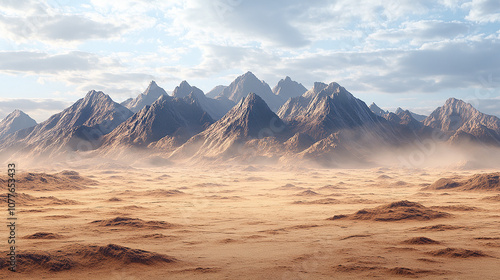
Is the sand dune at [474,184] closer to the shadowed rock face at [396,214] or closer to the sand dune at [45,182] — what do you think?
the shadowed rock face at [396,214]

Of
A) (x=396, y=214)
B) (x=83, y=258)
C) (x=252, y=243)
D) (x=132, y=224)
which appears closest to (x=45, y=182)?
(x=132, y=224)

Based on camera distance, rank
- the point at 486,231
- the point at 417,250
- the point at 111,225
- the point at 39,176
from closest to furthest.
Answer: the point at 417,250
the point at 486,231
the point at 111,225
the point at 39,176

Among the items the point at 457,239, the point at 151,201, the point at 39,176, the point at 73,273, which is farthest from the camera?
the point at 39,176

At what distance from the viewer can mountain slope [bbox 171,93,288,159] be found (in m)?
166

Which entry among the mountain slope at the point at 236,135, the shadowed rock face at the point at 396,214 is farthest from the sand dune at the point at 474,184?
the mountain slope at the point at 236,135

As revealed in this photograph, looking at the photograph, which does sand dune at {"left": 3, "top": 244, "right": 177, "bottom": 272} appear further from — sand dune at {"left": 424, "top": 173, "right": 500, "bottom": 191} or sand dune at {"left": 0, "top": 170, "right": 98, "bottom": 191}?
sand dune at {"left": 424, "top": 173, "right": 500, "bottom": 191}

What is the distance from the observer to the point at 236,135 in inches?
6939

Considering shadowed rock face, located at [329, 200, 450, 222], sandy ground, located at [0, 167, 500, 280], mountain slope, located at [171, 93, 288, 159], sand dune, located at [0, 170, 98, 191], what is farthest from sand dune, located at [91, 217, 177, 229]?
mountain slope, located at [171, 93, 288, 159]

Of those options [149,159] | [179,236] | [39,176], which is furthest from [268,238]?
[149,159]

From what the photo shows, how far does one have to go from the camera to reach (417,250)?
22.1 metres

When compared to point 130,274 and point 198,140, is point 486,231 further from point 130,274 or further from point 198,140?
point 198,140

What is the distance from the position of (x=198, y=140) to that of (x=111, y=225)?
5968 inches

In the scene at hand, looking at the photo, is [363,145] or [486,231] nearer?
[486,231]

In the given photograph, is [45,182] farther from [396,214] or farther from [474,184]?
[474,184]
